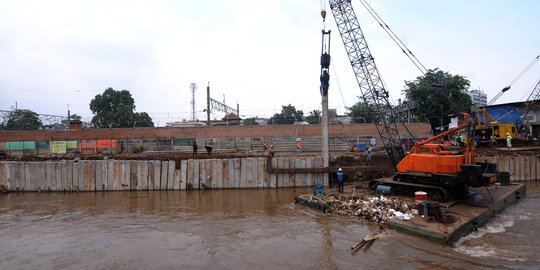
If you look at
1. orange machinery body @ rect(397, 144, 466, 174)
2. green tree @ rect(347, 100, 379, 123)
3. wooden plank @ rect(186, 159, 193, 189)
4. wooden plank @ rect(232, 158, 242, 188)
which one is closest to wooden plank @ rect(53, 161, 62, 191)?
wooden plank @ rect(186, 159, 193, 189)

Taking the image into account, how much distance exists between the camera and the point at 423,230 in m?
10.4

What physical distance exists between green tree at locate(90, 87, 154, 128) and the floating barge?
5034cm

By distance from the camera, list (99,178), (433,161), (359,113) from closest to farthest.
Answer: (433,161)
(99,178)
(359,113)

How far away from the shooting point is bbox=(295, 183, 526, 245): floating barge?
33.5ft

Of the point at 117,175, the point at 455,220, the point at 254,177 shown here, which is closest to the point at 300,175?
the point at 254,177

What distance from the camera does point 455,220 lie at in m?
11.3

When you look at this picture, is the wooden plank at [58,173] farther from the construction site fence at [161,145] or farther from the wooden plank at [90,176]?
the construction site fence at [161,145]

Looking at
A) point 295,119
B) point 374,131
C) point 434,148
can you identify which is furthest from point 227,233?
point 295,119

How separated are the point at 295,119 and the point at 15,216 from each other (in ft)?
182

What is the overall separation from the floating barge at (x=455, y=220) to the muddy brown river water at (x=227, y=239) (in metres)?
0.26

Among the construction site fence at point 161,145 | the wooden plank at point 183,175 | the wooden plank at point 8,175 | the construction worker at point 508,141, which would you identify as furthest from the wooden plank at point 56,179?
the construction worker at point 508,141

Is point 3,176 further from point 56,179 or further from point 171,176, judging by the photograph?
point 171,176

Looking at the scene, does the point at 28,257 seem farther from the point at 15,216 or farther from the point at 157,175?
the point at 157,175

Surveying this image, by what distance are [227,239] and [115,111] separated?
56.5m
